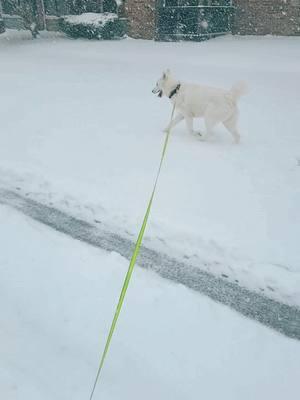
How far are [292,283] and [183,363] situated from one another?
3.92 feet

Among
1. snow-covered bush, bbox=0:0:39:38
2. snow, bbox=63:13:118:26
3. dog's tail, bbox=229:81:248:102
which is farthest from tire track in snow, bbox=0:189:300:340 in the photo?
snow-covered bush, bbox=0:0:39:38

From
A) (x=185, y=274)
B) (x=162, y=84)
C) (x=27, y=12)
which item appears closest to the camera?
(x=185, y=274)

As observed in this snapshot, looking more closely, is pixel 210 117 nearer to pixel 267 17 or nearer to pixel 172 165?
pixel 172 165

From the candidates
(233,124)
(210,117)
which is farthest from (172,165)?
(233,124)

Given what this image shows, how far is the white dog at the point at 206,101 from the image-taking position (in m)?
5.13

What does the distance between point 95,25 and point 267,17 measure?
7.47 meters

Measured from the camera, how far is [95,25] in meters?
16.5

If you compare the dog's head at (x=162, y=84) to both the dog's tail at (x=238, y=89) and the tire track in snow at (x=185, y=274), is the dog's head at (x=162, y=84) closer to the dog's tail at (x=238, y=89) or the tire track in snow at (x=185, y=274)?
the dog's tail at (x=238, y=89)

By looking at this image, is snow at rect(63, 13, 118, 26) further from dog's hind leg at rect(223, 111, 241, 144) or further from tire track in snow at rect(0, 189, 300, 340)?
tire track in snow at rect(0, 189, 300, 340)

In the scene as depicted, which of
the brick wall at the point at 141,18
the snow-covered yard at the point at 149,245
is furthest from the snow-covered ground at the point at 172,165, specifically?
the brick wall at the point at 141,18

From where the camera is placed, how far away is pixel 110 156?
531 centimetres

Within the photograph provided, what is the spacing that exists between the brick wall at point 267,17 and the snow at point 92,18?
5.58m

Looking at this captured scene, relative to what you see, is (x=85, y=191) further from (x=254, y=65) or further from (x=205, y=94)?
(x=254, y=65)

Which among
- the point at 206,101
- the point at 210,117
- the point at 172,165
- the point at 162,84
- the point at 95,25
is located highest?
the point at 95,25
